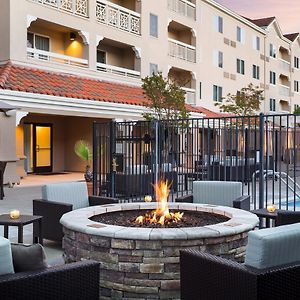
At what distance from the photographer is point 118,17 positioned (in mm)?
23141

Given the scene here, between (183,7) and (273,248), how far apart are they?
1047 inches

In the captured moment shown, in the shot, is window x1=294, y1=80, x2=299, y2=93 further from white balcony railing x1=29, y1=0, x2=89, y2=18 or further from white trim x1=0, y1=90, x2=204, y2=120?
white balcony railing x1=29, y1=0, x2=89, y2=18

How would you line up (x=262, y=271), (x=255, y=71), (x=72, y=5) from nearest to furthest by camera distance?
(x=262, y=271), (x=72, y=5), (x=255, y=71)

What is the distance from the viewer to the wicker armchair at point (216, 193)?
8117mm

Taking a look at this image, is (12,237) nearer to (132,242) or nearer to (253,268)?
(132,242)

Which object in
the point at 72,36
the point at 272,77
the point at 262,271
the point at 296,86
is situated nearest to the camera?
the point at 262,271

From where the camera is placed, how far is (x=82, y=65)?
21500 mm

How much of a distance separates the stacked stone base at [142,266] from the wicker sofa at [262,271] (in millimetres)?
900

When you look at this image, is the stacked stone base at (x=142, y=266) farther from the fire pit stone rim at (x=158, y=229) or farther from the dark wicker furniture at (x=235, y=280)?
the dark wicker furniture at (x=235, y=280)

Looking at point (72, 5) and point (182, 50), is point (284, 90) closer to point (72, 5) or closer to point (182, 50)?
point (182, 50)

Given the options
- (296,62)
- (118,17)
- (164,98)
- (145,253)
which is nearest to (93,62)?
(118,17)

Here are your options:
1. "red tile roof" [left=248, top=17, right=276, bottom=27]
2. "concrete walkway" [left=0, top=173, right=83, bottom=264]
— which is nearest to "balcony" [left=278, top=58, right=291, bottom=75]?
"red tile roof" [left=248, top=17, right=276, bottom=27]

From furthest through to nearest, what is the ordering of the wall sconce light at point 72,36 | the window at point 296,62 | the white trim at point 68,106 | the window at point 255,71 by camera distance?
the window at point 296,62 → the window at point 255,71 → the wall sconce light at point 72,36 → the white trim at point 68,106

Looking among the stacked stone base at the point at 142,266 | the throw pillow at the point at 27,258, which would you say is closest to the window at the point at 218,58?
the stacked stone base at the point at 142,266
